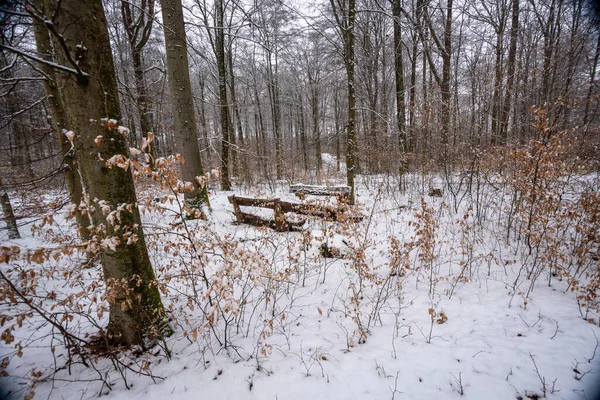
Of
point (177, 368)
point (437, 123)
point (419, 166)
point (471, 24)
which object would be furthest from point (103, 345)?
point (471, 24)

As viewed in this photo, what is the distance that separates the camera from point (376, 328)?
Answer: 309cm

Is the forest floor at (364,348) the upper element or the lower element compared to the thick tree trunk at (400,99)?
lower

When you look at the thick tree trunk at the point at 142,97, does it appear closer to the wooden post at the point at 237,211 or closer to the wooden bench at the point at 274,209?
the wooden post at the point at 237,211

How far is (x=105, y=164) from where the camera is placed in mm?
2311

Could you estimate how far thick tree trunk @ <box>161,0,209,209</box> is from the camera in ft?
19.2

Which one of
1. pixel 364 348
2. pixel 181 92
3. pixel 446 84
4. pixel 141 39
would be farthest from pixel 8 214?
pixel 446 84

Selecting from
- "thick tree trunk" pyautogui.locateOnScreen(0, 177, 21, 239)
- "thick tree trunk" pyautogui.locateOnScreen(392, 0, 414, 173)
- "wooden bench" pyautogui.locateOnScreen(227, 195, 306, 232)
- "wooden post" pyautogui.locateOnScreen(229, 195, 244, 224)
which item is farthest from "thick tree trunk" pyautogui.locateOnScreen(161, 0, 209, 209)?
"thick tree trunk" pyautogui.locateOnScreen(392, 0, 414, 173)

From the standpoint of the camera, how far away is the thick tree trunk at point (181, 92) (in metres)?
5.86

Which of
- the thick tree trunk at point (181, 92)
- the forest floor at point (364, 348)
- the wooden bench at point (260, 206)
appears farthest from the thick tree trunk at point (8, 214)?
the wooden bench at point (260, 206)

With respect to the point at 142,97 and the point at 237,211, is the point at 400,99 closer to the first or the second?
the point at 237,211

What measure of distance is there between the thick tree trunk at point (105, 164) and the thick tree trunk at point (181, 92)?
3.72 m

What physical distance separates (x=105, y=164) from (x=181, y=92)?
4.68 meters

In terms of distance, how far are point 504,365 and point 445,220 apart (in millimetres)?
4212

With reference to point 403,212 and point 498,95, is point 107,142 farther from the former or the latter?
point 498,95
